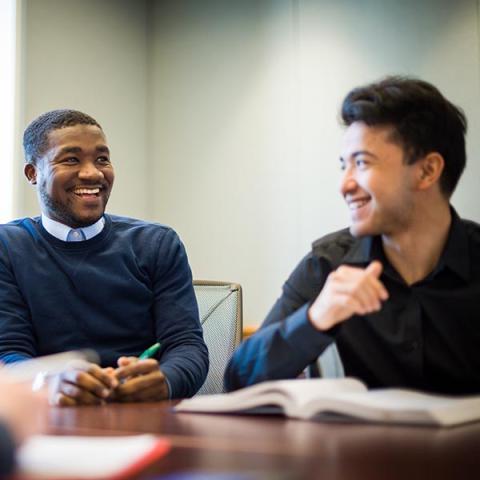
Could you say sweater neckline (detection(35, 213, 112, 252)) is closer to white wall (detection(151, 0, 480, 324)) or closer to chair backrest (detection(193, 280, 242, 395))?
chair backrest (detection(193, 280, 242, 395))

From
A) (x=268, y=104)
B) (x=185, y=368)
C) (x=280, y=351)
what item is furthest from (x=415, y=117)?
(x=268, y=104)

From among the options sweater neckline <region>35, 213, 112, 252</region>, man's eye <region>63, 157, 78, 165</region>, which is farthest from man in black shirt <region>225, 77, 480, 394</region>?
man's eye <region>63, 157, 78, 165</region>

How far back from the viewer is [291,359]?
55.1 inches

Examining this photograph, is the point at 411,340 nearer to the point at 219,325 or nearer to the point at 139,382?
the point at 139,382

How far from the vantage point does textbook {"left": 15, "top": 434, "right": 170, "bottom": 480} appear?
0.57 m

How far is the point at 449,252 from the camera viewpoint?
4.92 ft

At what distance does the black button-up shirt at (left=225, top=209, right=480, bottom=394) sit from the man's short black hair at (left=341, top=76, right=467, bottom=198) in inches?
7.8

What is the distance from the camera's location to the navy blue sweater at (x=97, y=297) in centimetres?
191

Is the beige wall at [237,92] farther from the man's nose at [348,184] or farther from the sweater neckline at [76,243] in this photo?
the man's nose at [348,184]

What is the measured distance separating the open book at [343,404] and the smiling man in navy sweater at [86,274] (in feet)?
2.19

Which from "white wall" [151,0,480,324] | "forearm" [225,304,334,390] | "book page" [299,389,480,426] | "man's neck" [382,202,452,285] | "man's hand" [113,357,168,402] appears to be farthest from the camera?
"white wall" [151,0,480,324]

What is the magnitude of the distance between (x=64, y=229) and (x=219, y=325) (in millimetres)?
513

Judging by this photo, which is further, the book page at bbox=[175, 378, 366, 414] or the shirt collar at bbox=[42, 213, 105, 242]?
the shirt collar at bbox=[42, 213, 105, 242]

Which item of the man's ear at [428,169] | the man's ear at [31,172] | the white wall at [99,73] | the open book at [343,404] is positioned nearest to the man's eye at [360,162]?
the man's ear at [428,169]
